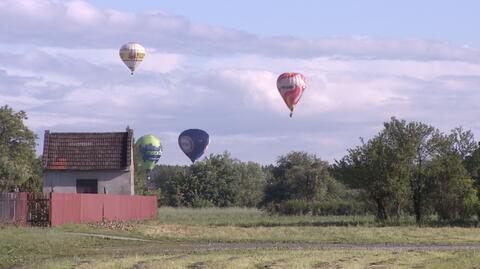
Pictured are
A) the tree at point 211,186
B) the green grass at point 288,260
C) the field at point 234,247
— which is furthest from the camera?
the tree at point 211,186

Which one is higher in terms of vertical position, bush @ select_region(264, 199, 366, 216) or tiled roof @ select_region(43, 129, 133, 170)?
tiled roof @ select_region(43, 129, 133, 170)

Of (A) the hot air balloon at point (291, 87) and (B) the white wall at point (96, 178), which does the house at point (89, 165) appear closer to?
(B) the white wall at point (96, 178)

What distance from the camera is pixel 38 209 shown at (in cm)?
4666

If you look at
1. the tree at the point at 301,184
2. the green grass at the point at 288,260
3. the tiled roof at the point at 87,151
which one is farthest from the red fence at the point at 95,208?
the tree at the point at 301,184

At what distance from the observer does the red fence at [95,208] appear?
47.8 meters

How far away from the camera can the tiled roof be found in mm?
68125

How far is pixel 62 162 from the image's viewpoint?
68125mm

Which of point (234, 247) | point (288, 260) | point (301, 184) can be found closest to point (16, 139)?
point (301, 184)

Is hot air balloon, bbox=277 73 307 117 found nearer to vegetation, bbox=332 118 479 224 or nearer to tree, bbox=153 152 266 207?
vegetation, bbox=332 118 479 224

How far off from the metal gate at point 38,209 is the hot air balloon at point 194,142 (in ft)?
168

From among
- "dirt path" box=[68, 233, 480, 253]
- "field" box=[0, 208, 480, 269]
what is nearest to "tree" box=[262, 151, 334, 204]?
"field" box=[0, 208, 480, 269]

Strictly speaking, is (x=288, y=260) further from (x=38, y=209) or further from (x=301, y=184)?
(x=301, y=184)

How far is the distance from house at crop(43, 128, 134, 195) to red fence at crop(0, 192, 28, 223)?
21.2 meters

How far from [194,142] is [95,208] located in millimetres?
43807
